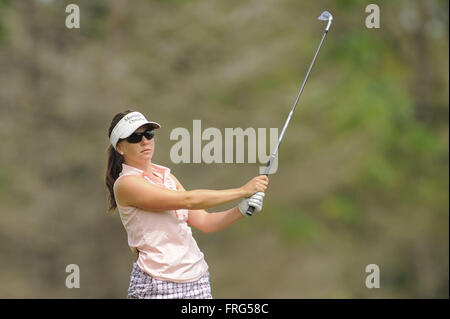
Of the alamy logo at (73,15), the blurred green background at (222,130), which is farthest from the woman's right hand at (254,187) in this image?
the alamy logo at (73,15)

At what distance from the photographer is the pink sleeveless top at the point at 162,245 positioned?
3197 millimetres

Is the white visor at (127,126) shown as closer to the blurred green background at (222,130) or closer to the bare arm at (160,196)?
the bare arm at (160,196)

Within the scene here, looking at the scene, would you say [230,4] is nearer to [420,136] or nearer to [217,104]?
[217,104]

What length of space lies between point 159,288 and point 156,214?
0.30 metres

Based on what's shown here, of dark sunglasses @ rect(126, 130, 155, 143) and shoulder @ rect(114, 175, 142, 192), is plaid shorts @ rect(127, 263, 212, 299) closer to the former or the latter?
shoulder @ rect(114, 175, 142, 192)

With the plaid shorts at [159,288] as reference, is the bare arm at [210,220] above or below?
above

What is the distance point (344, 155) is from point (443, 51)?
13.6 ft

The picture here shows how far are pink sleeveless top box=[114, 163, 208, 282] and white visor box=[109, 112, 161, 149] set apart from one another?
0.51ft

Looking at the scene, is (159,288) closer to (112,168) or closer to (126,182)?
(126,182)

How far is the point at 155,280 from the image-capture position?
3.20m

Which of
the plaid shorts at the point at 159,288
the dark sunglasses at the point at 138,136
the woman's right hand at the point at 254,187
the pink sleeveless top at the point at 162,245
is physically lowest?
the plaid shorts at the point at 159,288

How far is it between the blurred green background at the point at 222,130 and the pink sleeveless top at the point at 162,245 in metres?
7.88

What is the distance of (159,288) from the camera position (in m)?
3.19

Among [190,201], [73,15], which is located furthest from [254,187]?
[73,15]
